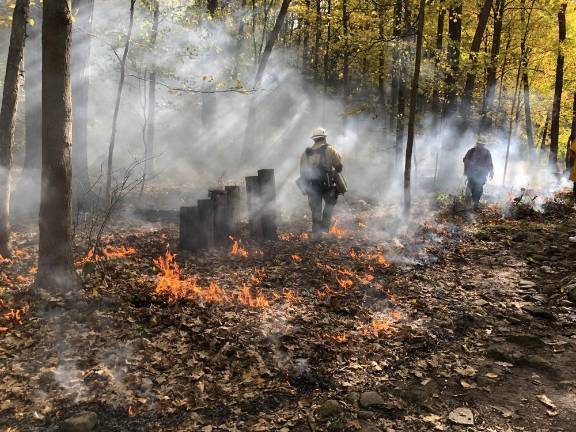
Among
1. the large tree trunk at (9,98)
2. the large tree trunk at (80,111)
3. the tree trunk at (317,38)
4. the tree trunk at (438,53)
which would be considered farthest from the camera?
the tree trunk at (317,38)

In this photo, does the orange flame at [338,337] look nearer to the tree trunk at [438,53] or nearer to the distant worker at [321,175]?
the distant worker at [321,175]

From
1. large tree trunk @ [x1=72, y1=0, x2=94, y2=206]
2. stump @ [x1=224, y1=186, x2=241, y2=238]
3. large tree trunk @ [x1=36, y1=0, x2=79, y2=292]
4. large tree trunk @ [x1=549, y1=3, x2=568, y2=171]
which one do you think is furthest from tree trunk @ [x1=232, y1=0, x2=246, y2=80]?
large tree trunk @ [x1=36, y1=0, x2=79, y2=292]

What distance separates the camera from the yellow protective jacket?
9.86 metres

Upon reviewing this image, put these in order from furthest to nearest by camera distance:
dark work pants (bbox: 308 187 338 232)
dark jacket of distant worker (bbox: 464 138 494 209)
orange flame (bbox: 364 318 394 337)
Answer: dark jacket of distant worker (bbox: 464 138 494 209) → dark work pants (bbox: 308 187 338 232) → orange flame (bbox: 364 318 394 337)

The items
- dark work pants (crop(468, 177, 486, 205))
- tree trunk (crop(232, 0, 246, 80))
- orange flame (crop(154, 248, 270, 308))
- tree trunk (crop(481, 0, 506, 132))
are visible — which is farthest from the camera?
tree trunk (crop(232, 0, 246, 80))

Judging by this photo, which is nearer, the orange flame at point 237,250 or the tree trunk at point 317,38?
the orange flame at point 237,250

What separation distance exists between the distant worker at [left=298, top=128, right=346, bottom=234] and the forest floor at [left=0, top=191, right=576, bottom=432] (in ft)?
6.24

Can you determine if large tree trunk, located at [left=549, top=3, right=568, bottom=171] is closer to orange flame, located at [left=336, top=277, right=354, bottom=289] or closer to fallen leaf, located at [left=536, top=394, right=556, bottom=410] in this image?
orange flame, located at [left=336, top=277, right=354, bottom=289]

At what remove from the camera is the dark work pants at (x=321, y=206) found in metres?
10.1

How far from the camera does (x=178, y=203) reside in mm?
14961

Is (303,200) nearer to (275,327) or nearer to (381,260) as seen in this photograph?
(381,260)

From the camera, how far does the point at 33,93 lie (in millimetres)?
11180

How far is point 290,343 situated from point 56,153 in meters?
4.05

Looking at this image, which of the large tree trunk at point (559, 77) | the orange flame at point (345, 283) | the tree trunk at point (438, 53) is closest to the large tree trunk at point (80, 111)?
the orange flame at point (345, 283)
